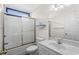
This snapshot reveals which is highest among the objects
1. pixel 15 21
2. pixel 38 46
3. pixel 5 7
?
pixel 5 7

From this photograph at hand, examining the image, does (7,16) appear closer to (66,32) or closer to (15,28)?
(15,28)

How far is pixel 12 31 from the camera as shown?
1158 mm

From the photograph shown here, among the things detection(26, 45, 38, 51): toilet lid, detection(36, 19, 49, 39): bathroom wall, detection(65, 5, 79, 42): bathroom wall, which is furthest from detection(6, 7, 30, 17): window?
A: detection(65, 5, 79, 42): bathroom wall

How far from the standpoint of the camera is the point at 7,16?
1.15 metres

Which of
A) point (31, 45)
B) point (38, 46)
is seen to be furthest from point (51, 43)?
point (31, 45)

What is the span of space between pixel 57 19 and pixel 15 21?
0.77 metres

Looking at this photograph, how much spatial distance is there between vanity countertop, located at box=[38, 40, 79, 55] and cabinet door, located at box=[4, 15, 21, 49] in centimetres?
48

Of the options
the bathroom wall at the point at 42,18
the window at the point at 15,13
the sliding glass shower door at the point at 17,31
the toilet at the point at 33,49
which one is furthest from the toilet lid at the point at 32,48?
the window at the point at 15,13

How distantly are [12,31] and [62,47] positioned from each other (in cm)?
92

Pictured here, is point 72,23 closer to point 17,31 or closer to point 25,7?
point 25,7

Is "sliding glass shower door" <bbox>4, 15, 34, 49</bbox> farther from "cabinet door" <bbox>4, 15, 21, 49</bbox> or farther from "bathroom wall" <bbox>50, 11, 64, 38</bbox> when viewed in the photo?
"bathroom wall" <bbox>50, 11, 64, 38</bbox>

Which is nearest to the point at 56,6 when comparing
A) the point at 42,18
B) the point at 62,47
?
the point at 42,18

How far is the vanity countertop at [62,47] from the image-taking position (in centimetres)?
94

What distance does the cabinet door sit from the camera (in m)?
1.13
